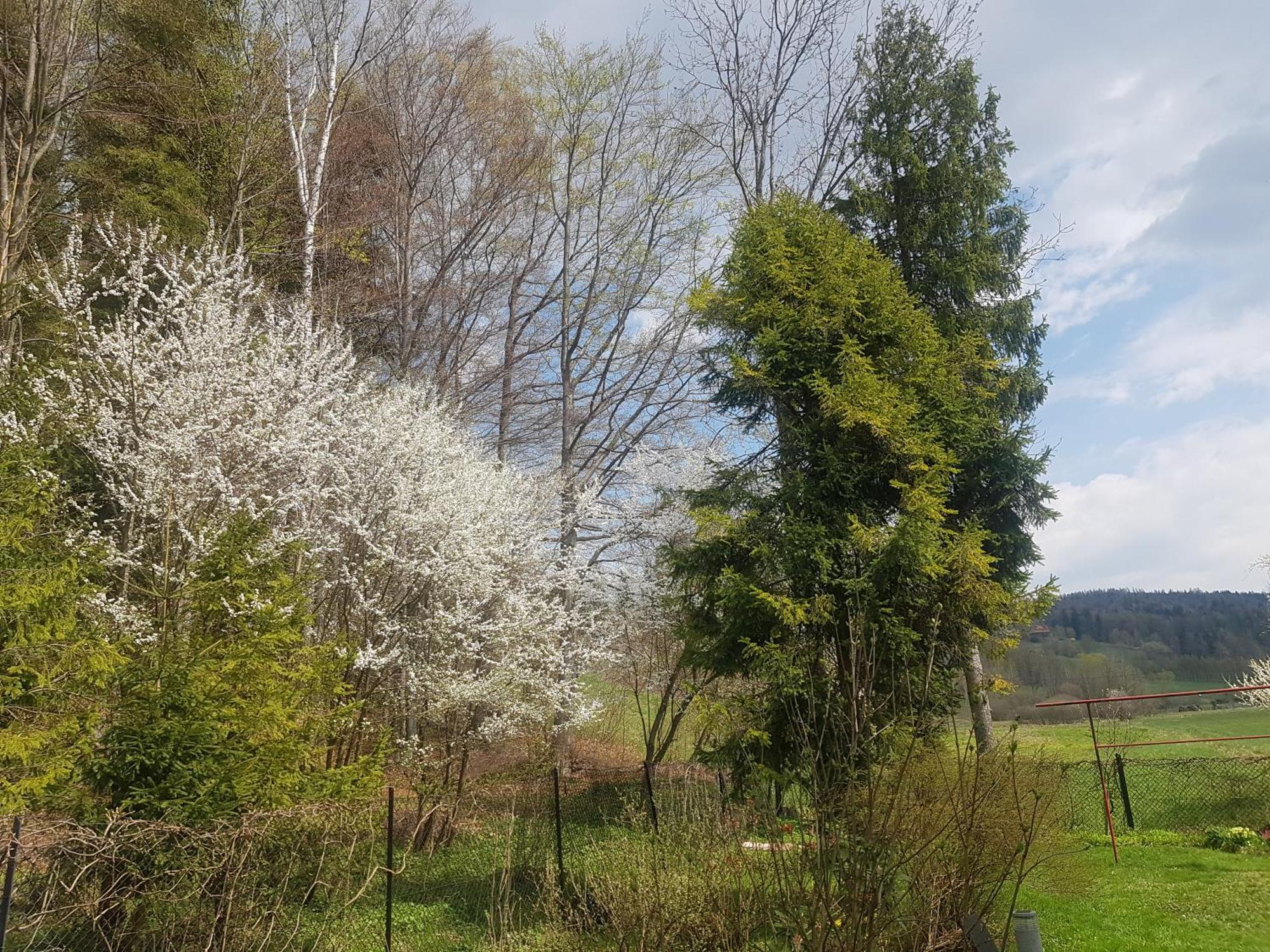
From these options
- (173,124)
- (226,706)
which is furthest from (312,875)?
(173,124)

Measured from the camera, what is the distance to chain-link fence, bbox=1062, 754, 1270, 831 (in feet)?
32.3

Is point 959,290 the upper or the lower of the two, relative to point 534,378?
lower

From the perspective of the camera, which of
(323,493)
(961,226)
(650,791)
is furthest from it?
(961,226)

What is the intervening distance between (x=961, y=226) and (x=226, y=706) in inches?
449

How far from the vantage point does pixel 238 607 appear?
22.6 ft

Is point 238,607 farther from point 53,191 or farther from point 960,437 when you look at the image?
point 53,191

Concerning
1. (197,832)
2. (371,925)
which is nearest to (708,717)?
(371,925)

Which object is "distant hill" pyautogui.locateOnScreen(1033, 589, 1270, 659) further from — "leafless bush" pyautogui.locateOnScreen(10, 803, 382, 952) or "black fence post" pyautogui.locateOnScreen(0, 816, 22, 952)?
"black fence post" pyautogui.locateOnScreen(0, 816, 22, 952)

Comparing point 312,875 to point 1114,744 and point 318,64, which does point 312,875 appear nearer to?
point 1114,744

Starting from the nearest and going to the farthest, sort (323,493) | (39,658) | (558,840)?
(39,658), (558,840), (323,493)

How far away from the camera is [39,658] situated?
21.4ft

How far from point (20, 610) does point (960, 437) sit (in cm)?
919

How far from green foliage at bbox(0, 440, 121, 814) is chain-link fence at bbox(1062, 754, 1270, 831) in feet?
31.4

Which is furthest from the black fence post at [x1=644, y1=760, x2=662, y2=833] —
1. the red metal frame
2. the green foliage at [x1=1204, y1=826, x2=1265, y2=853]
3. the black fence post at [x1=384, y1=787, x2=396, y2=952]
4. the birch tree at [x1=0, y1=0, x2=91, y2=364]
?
the birch tree at [x1=0, y1=0, x2=91, y2=364]
